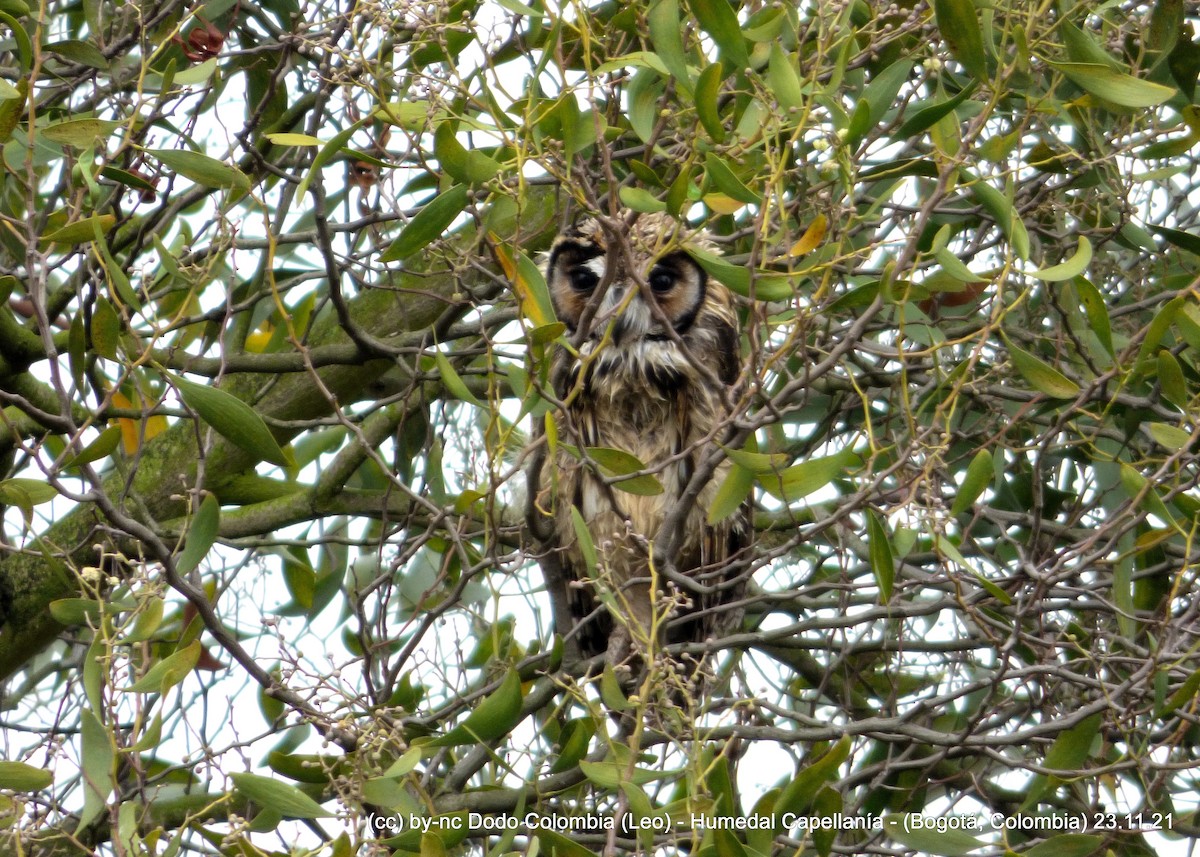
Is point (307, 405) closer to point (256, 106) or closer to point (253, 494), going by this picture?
point (253, 494)

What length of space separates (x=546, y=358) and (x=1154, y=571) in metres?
1.27

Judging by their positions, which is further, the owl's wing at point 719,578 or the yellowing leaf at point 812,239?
the owl's wing at point 719,578

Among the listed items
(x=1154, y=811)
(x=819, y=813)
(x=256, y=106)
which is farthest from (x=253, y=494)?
(x=1154, y=811)

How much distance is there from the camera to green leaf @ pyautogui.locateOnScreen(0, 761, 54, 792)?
5.24ft

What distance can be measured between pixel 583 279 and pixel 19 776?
5.63 feet

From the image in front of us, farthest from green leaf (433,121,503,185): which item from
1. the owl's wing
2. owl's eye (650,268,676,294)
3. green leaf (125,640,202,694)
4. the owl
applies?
the owl's wing

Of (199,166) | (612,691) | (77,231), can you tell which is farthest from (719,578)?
(77,231)

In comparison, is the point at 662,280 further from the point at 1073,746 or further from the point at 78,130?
the point at 78,130

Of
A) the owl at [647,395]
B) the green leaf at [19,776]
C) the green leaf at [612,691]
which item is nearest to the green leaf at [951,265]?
the green leaf at [612,691]

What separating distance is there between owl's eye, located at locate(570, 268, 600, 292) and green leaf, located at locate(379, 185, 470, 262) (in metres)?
1.28

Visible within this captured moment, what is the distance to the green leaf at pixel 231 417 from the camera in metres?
1.76

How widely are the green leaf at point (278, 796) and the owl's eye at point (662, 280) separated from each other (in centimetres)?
173

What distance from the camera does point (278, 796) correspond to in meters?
1.59

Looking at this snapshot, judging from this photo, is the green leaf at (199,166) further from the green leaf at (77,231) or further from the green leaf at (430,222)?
the green leaf at (430,222)
